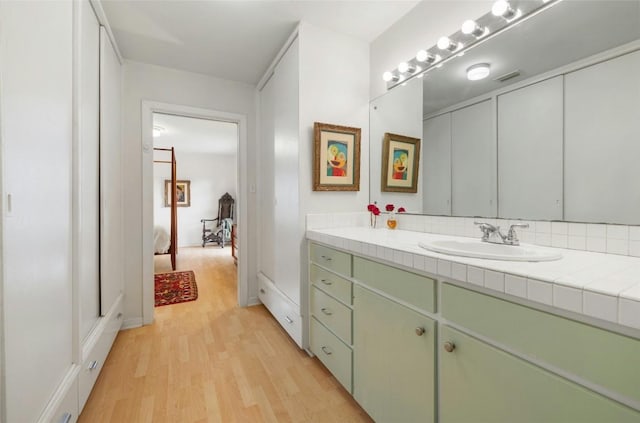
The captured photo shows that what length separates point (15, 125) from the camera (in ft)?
2.87

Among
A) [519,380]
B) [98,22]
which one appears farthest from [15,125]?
[519,380]

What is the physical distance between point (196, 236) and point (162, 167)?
6.29 ft

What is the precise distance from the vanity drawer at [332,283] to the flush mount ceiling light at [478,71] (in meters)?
1.33

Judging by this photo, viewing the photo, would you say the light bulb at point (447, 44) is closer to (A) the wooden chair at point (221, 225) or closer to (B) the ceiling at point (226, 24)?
(B) the ceiling at point (226, 24)

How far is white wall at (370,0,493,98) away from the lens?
4.98 feet

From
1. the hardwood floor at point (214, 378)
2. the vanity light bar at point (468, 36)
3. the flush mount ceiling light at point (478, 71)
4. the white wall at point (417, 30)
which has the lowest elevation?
the hardwood floor at point (214, 378)

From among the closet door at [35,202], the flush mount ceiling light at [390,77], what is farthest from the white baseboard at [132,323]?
the flush mount ceiling light at [390,77]

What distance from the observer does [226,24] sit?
77.1 inches

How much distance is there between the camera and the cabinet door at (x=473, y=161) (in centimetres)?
140

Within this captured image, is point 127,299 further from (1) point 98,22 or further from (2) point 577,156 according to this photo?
(2) point 577,156

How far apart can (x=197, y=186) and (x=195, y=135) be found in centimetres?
227

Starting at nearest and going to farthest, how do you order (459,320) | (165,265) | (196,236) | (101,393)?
(459,320) < (101,393) < (165,265) < (196,236)

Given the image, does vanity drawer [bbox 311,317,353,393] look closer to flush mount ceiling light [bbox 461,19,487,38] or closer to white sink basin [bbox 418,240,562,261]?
white sink basin [bbox 418,240,562,261]

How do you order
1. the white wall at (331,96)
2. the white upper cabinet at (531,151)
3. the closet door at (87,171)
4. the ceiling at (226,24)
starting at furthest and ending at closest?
the white wall at (331,96) → the ceiling at (226,24) → the closet door at (87,171) → the white upper cabinet at (531,151)
